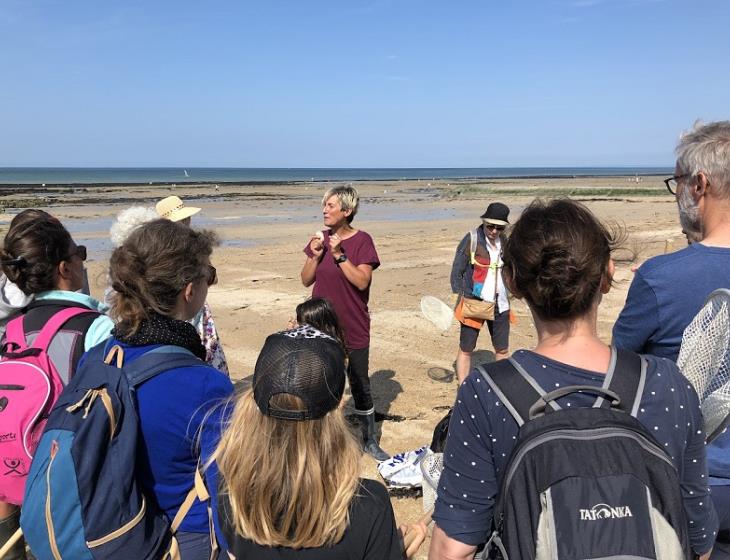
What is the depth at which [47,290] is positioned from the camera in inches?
109

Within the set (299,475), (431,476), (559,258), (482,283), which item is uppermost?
(559,258)

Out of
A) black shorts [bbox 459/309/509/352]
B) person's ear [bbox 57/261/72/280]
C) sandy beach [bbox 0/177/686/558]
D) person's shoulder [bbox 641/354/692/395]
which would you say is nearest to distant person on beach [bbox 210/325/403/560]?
person's shoulder [bbox 641/354/692/395]

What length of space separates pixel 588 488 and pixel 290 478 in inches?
32.2

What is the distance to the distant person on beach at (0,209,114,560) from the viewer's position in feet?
8.27

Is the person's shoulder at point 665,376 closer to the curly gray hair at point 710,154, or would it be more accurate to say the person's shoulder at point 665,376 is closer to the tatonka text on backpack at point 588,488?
the tatonka text on backpack at point 588,488

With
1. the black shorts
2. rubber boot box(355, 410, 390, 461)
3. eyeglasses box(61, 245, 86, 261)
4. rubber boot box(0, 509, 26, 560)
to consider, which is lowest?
rubber boot box(355, 410, 390, 461)

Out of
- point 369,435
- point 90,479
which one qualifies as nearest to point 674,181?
point 90,479

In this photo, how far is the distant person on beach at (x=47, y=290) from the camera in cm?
252

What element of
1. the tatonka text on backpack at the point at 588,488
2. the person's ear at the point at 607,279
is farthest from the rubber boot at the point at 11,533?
the person's ear at the point at 607,279

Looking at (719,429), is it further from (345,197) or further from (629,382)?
(345,197)

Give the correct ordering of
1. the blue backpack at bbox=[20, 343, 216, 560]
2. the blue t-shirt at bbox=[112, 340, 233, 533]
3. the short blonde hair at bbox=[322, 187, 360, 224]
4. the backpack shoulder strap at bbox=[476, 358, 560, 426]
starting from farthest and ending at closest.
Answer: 1. the short blonde hair at bbox=[322, 187, 360, 224]
2. the blue t-shirt at bbox=[112, 340, 233, 533]
3. the blue backpack at bbox=[20, 343, 216, 560]
4. the backpack shoulder strap at bbox=[476, 358, 560, 426]

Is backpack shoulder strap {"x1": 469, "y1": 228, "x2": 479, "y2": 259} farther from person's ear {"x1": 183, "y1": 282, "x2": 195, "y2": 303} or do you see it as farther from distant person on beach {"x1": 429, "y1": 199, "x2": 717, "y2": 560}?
distant person on beach {"x1": 429, "y1": 199, "x2": 717, "y2": 560}

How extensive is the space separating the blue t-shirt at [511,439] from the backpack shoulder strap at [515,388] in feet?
0.06

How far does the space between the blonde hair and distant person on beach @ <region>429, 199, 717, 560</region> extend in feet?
1.08
